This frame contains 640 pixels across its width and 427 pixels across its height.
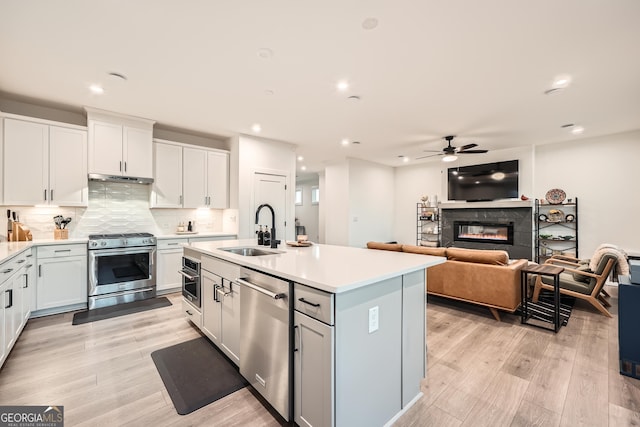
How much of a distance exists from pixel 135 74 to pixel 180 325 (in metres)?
2.80

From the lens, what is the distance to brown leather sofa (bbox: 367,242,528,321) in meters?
3.20

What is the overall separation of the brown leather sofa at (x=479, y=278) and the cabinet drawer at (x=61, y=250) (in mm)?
4224

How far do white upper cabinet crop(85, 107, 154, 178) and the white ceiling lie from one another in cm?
27

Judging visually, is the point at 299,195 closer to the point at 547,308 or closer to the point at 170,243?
the point at 170,243

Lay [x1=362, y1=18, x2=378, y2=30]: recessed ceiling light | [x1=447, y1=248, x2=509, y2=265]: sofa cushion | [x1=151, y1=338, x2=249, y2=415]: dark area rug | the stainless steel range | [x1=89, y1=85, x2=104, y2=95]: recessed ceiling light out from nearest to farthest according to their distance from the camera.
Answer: [x1=151, y1=338, x2=249, y2=415]: dark area rug, [x1=362, y1=18, x2=378, y2=30]: recessed ceiling light, [x1=89, y1=85, x2=104, y2=95]: recessed ceiling light, [x1=447, y1=248, x2=509, y2=265]: sofa cushion, the stainless steel range

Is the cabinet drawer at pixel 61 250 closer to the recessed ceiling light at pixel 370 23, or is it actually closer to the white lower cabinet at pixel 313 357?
the white lower cabinet at pixel 313 357

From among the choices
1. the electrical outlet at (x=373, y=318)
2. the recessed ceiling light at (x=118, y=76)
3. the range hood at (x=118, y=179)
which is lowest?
the electrical outlet at (x=373, y=318)

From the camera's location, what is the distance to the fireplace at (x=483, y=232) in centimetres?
632

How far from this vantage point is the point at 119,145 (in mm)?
4094

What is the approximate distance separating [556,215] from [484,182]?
1.54 meters

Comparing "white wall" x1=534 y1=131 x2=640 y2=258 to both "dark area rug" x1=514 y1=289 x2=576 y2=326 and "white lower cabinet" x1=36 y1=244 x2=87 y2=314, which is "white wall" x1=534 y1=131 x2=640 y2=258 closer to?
"dark area rug" x1=514 y1=289 x2=576 y2=326

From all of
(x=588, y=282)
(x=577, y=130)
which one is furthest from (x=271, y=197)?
(x=577, y=130)

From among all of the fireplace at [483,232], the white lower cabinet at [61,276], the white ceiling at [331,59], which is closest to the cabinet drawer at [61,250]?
the white lower cabinet at [61,276]

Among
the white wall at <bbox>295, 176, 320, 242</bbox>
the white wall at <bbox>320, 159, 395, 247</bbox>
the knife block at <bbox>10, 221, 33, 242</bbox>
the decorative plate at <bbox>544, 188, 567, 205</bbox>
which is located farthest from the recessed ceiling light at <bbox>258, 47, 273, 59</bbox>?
the white wall at <bbox>295, 176, 320, 242</bbox>
